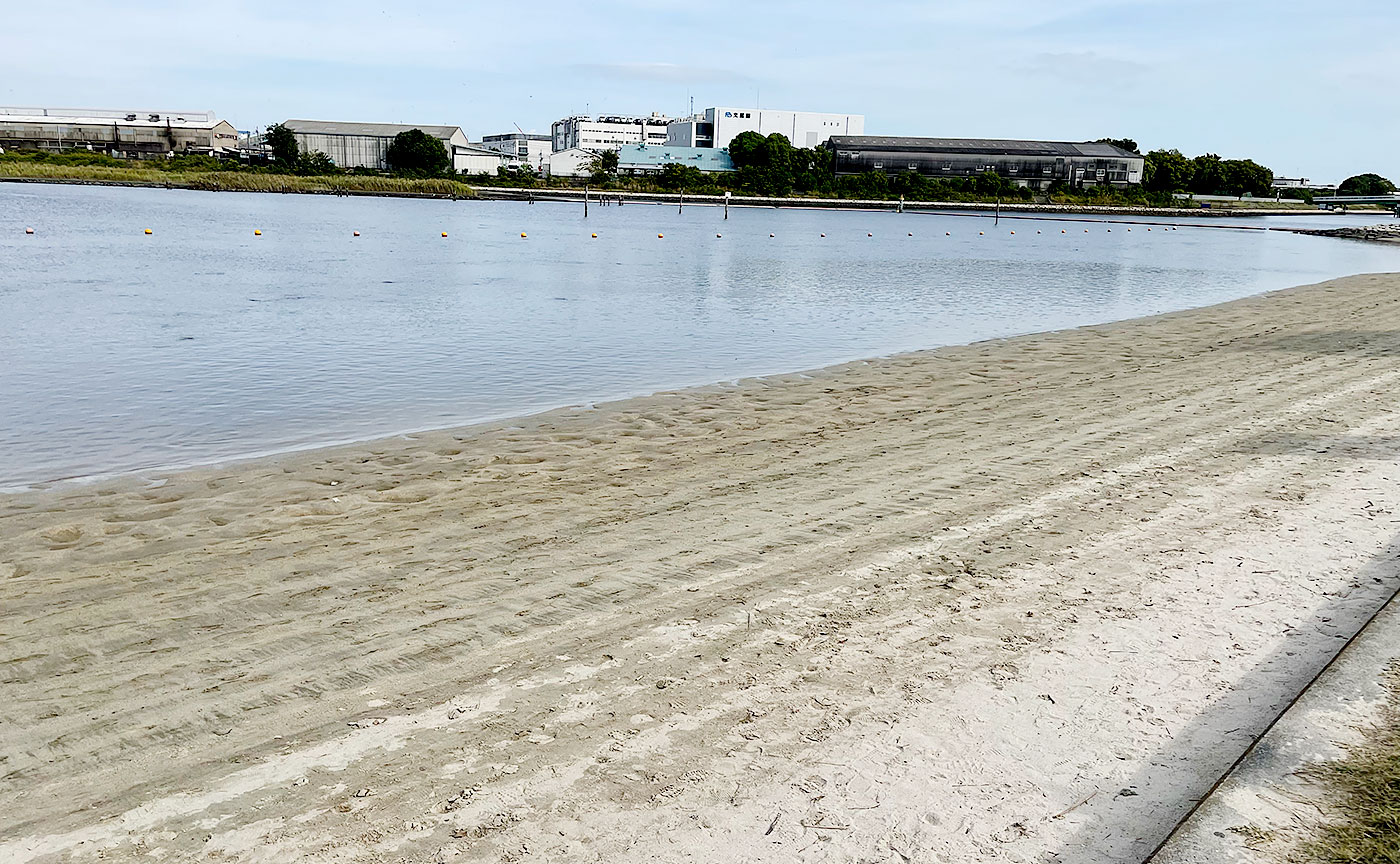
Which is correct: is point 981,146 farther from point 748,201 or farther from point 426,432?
point 426,432

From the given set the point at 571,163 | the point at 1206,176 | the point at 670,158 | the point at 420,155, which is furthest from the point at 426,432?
the point at 1206,176

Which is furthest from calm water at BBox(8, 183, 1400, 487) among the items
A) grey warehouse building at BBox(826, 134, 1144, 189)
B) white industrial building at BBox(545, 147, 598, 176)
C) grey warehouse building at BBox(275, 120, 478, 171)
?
white industrial building at BBox(545, 147, 598, 176)

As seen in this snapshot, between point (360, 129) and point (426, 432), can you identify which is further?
point (360, 129)

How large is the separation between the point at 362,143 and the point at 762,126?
7204 centimetres

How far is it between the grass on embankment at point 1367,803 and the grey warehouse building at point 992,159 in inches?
6401

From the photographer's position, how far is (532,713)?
484 cm

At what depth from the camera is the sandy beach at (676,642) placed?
4051mm

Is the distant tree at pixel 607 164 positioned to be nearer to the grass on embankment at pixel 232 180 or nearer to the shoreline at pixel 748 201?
the shoreline at pixel 748 201

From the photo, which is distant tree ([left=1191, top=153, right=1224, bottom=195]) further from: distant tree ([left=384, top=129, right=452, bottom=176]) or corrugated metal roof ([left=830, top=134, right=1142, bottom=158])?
distant tree ([left=384, top=129, right=452, bottom=176])

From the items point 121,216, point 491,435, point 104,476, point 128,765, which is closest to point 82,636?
point 128,765

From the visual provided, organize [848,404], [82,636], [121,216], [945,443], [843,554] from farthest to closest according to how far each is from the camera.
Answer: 1. [121,216]
2. [848,404]
3. [945,443]
4. [843,554]
5. [82,636]

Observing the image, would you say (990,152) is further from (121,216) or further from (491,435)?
(491,435)

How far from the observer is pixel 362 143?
547ft

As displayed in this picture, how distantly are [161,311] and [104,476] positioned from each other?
1595cm
